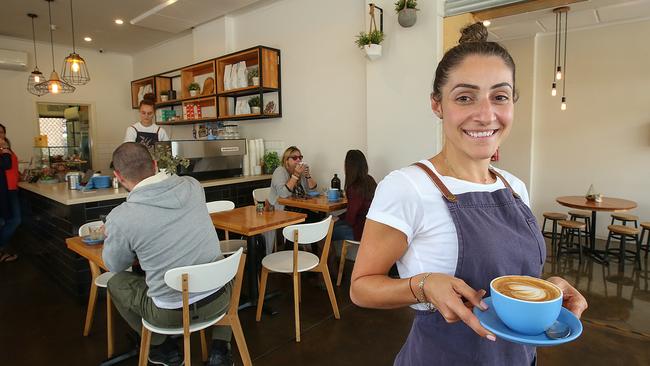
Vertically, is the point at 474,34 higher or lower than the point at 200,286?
higher

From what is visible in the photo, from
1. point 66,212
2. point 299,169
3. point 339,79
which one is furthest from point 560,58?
point 66,212

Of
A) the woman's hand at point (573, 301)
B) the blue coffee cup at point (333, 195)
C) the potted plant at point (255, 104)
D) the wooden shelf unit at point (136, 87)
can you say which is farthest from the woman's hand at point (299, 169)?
the wooden shelf unit at point (136, 87)

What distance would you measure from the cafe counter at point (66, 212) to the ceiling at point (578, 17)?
12.8 ft

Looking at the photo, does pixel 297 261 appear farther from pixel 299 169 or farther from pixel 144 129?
pixel 144 129

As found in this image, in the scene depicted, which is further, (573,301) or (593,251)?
(593,251)

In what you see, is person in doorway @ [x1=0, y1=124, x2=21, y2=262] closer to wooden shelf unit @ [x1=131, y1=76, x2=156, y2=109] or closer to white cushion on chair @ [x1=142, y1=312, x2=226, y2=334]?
wooden shelf unit @ [x1=131, y1=76, x2=156, y2=109]

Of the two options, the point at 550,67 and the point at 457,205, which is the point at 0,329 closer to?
the point at 457,205

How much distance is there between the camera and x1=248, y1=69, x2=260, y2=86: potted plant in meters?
4.80

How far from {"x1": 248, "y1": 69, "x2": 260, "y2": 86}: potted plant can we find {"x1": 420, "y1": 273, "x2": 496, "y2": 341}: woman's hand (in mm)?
4455

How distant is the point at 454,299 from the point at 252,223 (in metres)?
2.37

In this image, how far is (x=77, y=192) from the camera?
11.9 ft

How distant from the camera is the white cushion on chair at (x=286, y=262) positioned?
282 cm

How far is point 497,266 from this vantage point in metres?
0.82

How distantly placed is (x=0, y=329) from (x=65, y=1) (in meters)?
4.03
